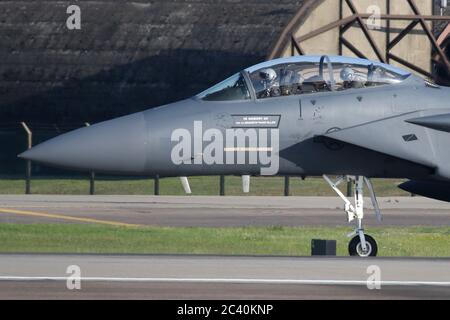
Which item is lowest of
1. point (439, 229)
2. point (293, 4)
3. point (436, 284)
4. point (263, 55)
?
point (436, 284)

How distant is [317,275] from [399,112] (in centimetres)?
261

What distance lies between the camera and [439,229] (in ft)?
69.2

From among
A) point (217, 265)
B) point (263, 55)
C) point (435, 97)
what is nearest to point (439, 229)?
point (435, 97)

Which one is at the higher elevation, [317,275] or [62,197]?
[62,197]

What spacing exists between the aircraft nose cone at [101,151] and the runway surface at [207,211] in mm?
7840

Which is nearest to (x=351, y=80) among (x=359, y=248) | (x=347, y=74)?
(x=347, y=74)

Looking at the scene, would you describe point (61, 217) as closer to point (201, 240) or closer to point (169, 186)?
point (201, 240)

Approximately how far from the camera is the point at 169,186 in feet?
107

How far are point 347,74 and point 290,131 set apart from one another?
1.09 m

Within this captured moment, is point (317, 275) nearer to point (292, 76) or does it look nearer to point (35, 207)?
point (292, 76)
